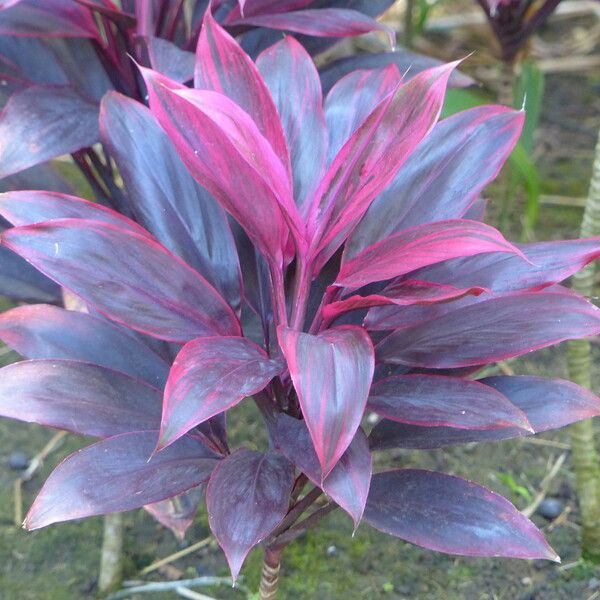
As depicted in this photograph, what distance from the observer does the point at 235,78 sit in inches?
32.4

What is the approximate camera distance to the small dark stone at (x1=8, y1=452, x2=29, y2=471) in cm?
150

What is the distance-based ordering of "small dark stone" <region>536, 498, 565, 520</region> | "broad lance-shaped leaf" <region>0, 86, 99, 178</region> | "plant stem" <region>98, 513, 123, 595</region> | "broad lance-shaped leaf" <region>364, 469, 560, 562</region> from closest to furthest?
"broad lance-shaped leaf" <region>364, 469, 560, 562</region> < "broad lance-shaped leaf" <region>0, 86, 99, 178</region> < "plant stem" <region>98, 513, 123, 595</region> < "small dark stone" <region>536, 498, 565, 520</region>

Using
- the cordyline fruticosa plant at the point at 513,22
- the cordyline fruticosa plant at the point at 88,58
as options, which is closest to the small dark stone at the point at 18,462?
the cordyline fruticosa plant at the point at 88,58

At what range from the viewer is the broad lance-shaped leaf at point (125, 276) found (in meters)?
0.73

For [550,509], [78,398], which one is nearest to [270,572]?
[78,398]

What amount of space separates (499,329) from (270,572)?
38cm

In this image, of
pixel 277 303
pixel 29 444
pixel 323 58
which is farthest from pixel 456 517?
pixel 323 58

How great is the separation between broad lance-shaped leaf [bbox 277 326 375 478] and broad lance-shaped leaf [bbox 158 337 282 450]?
0.18 ft

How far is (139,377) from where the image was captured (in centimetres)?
90

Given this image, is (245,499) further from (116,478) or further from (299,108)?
(299,108)

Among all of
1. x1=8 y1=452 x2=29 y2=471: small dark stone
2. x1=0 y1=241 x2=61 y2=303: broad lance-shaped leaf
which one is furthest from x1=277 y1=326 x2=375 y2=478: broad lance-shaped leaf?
x1=8 y1=452 x2=29 y2=471: small dark stone

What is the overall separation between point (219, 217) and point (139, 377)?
194mm

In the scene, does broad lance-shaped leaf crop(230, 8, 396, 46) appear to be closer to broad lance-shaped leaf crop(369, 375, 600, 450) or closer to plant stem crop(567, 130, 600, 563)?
plant stem crop(567, 130, 600, 563)

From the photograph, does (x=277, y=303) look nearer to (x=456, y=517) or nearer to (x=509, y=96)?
(x=456, y=517)
